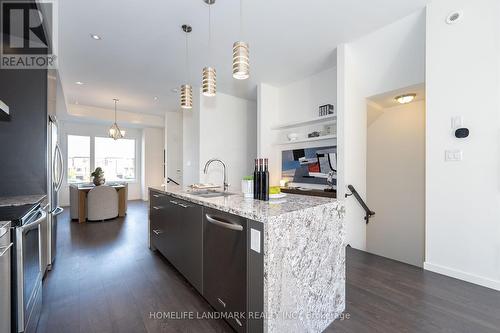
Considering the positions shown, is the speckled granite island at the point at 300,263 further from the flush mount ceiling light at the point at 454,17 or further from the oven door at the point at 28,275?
the flush mount ceiling light at the point at 454,17

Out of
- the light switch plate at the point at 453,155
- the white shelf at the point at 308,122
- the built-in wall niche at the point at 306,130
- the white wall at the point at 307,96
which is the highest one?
the white wall at the point at 307,96

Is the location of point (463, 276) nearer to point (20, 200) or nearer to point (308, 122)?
point (308, 122)

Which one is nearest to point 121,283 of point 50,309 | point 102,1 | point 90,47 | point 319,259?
point 50,309

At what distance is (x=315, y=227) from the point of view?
1.52m

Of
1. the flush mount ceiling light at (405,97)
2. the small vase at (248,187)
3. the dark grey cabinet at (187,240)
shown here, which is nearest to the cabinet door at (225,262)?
the dark grey cabinet at (187,240)

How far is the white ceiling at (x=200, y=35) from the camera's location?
8.00 ft

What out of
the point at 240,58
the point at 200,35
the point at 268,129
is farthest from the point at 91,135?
the point at 240,58

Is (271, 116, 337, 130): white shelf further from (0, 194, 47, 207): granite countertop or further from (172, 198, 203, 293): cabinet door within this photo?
(0, 194, 47, 207): granite countertop

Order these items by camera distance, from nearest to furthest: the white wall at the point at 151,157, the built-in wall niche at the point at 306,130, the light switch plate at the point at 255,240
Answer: the light switch plate at the point at 255,240 → the built-in wall niche at the point at 306,130 → the white wall at the point at 151,157

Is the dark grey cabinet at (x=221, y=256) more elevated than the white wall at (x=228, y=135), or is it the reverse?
the white wall at (x=228, y=135)

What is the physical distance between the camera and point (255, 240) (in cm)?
132

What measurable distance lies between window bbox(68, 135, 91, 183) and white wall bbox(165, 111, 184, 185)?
281 cm

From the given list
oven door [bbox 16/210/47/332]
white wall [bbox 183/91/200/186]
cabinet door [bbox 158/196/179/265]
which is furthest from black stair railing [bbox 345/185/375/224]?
oven door [bbox 16/210/47/332]

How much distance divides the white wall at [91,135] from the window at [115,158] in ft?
0.56
